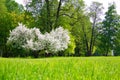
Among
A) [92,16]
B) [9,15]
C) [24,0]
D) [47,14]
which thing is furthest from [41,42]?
[92,16]

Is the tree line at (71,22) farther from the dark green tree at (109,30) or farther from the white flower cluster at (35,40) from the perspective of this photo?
the white flower cluster at (35,40)

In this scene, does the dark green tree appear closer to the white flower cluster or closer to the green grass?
the white flower cluster

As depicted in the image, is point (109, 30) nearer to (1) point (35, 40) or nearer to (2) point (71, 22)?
(2) point (71, 22)

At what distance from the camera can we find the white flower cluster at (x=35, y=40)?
39.4 meters

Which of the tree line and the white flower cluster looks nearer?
the white flower cluster

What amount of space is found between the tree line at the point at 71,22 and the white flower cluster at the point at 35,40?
159 centimetres

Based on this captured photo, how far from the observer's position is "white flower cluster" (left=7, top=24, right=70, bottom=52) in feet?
129

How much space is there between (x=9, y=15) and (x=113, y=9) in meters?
22.4

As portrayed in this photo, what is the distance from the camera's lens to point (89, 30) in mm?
63844

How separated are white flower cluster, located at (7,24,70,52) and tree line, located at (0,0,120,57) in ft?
5.22

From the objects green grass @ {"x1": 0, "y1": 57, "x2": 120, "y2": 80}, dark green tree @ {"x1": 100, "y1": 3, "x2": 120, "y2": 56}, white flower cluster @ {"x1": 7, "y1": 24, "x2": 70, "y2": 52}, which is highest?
dark green tree @ {"x1": 100, "y1": 3, "x2": 120, "y2": 56}

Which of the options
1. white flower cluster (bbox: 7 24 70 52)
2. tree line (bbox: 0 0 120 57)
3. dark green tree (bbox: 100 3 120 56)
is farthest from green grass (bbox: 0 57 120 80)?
dark green tree (bbox: 100 3 120 56)

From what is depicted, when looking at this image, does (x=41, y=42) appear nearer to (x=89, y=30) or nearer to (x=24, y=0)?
(x=24, y=0)

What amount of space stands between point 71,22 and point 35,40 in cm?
1137
